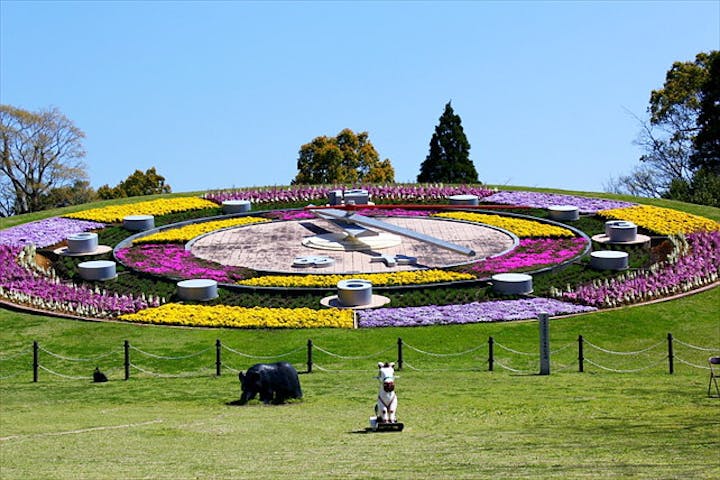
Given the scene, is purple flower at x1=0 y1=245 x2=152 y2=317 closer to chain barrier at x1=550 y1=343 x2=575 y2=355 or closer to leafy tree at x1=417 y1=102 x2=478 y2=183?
chain barrier at x1=550 y1=343 x2=575 y2=355

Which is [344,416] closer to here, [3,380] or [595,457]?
[595,457]

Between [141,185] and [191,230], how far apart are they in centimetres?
2522

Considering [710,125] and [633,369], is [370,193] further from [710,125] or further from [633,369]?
[633,369]

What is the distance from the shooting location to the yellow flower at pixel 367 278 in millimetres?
34969

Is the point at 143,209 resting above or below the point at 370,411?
above

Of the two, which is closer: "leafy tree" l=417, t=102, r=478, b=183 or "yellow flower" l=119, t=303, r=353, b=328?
"yellow flower" l=119, t=303, r=353, b=328

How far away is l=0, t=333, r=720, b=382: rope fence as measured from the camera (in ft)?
91.4

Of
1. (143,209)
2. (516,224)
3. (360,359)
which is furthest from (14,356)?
(516,224)

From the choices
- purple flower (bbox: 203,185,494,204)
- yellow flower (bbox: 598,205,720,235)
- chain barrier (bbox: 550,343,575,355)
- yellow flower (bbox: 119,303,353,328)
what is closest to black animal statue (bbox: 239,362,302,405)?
yellow flower (bbox: 119,303,353,328)

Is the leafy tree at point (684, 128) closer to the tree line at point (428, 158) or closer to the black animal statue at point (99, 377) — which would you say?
the tree line at point (428, 158)

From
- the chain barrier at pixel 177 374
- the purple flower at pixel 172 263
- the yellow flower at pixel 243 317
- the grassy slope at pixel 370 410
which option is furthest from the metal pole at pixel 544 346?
the purple flower at pixel 172 263

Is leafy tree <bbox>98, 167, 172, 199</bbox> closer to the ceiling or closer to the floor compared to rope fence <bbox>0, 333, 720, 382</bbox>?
closer to the ceiling

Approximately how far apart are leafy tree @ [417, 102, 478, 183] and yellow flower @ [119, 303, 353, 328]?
27.8m

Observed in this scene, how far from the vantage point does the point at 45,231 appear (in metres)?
44.6
